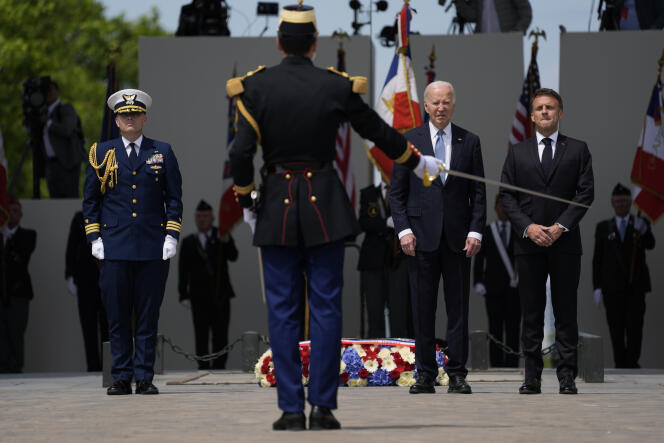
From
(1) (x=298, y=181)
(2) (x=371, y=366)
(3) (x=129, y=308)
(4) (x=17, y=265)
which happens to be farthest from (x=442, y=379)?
(4) (x=17, y=265)

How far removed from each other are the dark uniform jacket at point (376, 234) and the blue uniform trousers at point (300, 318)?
5.64 m

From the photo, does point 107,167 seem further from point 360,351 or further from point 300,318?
point 300,318

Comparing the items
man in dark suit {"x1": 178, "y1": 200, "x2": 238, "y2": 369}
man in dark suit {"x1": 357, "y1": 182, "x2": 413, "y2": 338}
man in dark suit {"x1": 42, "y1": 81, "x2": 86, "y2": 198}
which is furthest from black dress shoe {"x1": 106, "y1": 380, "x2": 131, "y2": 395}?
man in dark suit {"x1": 42, "y1": 81, "x2": 86, "y2": 198}

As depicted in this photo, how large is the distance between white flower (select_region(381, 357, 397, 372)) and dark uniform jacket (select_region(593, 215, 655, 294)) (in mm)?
4309

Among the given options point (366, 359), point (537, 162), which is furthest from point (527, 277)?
point (366, 359)

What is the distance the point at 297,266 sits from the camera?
4375 millimetres

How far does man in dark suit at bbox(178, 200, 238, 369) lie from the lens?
37.4 ft

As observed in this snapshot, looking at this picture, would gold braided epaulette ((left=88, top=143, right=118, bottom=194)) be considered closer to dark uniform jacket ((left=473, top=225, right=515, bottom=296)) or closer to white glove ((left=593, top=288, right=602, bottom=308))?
dark uniform jacket ((left=473, top=225, right=515, bottom=296))

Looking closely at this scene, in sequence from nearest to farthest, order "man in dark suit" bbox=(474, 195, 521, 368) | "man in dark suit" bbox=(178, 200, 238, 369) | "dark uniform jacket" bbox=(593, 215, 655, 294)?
"dark uniform jacket" bbox=(593, 215, 655, 294) < "man in dark suit" bbox=(474, 195, 521, 368) < "man in dark suit" bbox=(178, 200, 238, 369)

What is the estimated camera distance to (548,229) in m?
5.96

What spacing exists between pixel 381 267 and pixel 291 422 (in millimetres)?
5911

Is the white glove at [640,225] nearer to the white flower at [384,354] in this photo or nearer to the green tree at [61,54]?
the white flower at [384,354]

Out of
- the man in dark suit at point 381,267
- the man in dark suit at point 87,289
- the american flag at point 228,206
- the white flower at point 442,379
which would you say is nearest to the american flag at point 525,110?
the man in dark suit at point 381,267

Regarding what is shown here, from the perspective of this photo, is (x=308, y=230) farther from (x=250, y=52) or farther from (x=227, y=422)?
(x=250, y=52)
